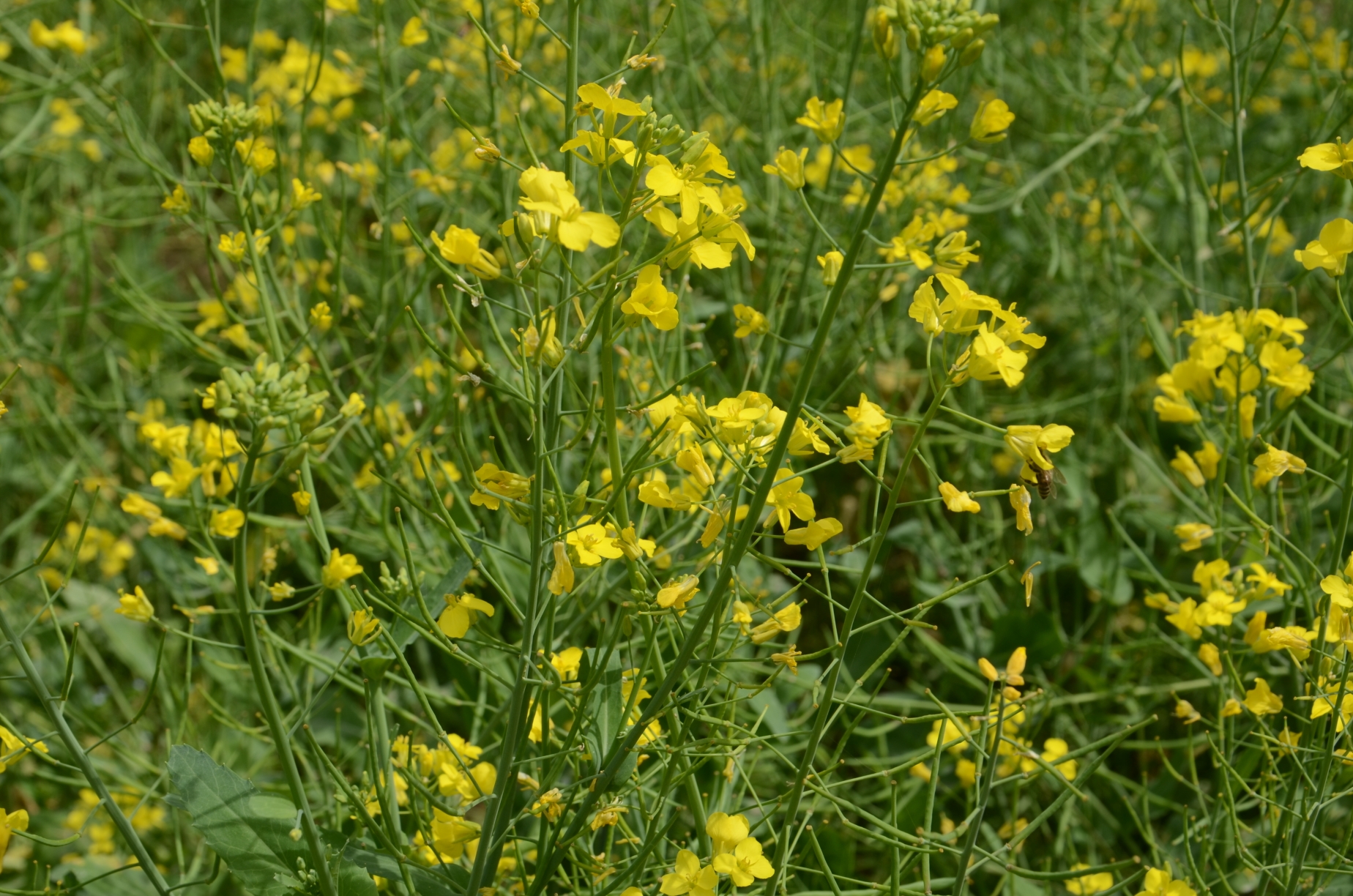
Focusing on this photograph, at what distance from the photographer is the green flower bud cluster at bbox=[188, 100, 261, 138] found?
158 centimetres

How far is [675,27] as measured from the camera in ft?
8.98

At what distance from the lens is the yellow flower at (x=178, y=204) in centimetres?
164

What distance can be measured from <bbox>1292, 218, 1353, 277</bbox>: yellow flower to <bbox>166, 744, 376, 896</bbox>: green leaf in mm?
1295

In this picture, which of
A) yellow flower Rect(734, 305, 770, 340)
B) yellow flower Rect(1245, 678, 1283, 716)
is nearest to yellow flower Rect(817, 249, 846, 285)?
yellow flower Rect(734, 305, 770, 340)

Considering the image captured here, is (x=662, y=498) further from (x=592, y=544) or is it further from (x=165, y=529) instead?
(x=165, y=529)

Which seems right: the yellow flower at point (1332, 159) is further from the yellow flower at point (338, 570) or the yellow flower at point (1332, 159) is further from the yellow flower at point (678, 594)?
the yellow flower at point (338, 570)

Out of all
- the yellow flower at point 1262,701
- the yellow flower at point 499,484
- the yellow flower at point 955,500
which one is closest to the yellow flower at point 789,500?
the yellow flower at point 955,500

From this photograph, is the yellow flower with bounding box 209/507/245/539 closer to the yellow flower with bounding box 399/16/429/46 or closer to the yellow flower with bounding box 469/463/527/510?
the yellow flower with bounding box 469/463/527/510

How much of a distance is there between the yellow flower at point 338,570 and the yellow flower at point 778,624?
21.0 inches

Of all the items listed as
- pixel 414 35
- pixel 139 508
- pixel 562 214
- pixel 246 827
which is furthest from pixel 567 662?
pixel 414 35

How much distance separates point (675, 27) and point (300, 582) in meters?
1.69

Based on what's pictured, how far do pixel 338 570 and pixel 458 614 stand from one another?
31 centimetres

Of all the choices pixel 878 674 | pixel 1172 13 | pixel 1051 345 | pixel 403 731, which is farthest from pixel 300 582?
pixel 1172 13

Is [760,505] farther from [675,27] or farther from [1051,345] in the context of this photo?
[1051,345]
